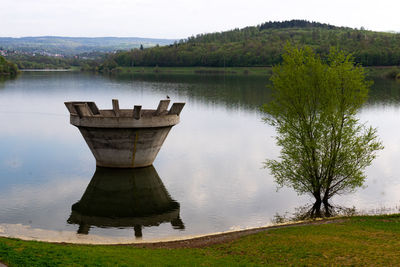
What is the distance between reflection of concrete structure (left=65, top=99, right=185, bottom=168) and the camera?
89.4ft

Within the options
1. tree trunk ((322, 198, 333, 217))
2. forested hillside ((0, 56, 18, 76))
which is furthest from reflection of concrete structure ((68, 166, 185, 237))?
forested hillside ((0, 56, 18, 76))

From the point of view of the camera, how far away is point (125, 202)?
25.0 meters

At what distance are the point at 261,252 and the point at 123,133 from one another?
50.5 feet

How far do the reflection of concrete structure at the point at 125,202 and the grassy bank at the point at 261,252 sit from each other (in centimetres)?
573

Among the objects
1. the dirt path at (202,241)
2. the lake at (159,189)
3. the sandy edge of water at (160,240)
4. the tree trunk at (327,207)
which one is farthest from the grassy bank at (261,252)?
the tree trunk at (327,207)

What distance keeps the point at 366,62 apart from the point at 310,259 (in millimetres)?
171872

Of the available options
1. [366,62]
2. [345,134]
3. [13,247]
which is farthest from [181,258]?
[366,62]

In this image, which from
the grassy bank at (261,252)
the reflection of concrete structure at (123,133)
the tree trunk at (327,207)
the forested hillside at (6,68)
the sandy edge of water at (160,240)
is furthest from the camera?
the forested hillside at (6,68)

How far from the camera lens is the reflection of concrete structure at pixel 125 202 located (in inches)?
867

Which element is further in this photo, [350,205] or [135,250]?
[350,205]

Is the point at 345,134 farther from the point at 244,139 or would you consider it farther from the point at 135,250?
the point at 244,139

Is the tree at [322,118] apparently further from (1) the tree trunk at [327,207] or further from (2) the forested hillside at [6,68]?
(2) the forested hillside at [6,68]

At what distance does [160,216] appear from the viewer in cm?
2300

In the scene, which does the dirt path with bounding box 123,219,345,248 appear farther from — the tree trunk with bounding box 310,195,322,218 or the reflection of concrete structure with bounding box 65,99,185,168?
the reflection of concrete structure with bounding box 65,99,185,168
